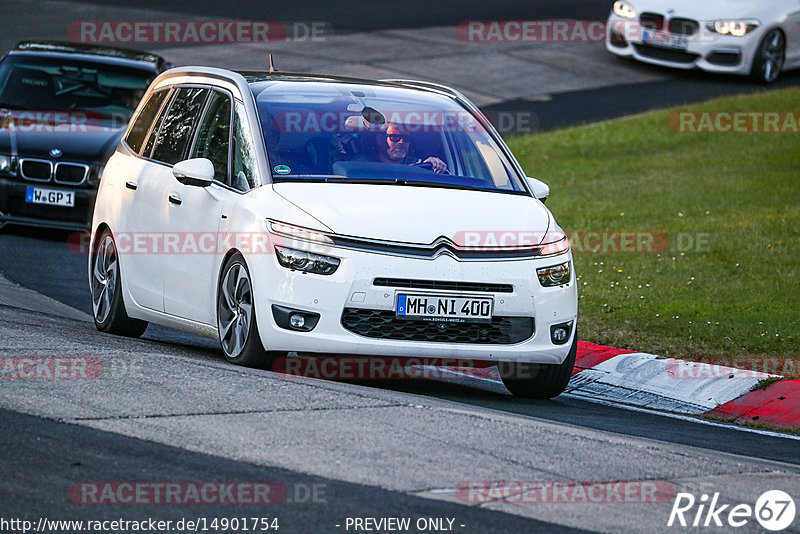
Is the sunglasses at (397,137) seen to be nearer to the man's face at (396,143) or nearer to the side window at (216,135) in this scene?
the man's face at (396,143)

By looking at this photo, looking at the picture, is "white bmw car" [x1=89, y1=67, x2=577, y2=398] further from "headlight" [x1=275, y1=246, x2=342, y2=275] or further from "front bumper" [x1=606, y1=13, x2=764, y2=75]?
"front bumper" [x1=606, y1=13, x2=764, y2=75]

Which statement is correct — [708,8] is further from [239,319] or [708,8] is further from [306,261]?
[306,261]

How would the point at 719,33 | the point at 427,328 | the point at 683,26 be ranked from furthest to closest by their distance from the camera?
1. the point at 683,26
2. the point at 719,33
3. the point at 427,328

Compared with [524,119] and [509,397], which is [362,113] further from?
[524,119]

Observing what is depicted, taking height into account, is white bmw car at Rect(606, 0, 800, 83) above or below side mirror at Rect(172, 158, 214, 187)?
below

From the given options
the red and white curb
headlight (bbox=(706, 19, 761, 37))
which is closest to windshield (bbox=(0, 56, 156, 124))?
the red and white curb

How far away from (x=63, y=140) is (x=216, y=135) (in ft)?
18.4

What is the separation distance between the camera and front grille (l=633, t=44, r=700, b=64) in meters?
24.0

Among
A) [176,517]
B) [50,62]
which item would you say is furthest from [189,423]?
[50,62]

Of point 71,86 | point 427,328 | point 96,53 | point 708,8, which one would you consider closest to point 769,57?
point 708,8

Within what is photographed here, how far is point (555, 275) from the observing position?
8.27 meters

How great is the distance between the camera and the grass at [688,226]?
1081 centimetres

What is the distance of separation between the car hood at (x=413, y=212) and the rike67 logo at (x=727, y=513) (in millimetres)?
2404

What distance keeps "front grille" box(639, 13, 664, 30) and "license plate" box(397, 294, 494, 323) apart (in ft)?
53.6
